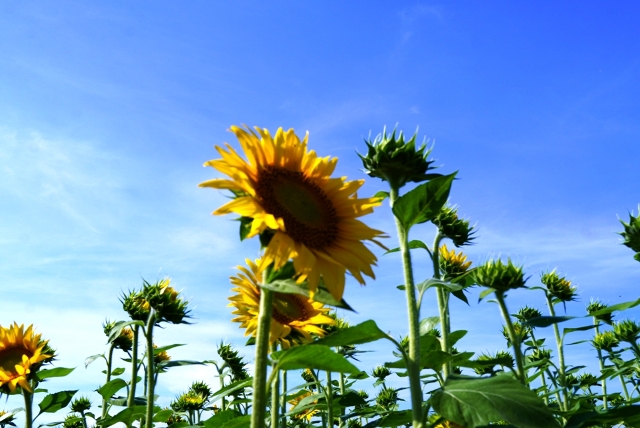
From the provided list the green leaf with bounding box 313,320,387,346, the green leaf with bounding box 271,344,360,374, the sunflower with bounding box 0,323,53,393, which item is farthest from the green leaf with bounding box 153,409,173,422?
the green leaf with bounding box 271,344,360,374

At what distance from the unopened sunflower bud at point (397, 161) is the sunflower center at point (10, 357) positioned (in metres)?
4.32

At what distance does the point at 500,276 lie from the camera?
3273 mm

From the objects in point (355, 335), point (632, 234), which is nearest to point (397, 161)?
point (355, 335)

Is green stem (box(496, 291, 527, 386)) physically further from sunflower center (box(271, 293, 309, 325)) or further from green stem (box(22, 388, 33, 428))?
green stem (box(22, 388, 33, 428))

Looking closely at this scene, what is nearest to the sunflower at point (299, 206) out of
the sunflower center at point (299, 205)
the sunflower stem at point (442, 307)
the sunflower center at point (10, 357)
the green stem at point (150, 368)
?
the sunflower center at point (299, 205)

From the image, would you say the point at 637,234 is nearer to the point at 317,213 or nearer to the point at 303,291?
the point at 317,213

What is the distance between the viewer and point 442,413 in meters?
2.08

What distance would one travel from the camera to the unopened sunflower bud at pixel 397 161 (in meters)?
2.84

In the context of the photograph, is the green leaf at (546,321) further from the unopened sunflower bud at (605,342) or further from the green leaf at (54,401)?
the unopened sunflower bud at (605,342)

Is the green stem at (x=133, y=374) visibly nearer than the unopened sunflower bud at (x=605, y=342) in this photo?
Yes

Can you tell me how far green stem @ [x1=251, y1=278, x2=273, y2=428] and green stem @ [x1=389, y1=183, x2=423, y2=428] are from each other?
62cm

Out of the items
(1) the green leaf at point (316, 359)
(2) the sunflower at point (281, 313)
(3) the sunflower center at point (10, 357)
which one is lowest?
(1) the green leaf at point (316, 359)

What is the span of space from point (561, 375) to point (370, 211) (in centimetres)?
257

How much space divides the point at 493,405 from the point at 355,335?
0.58 metres
